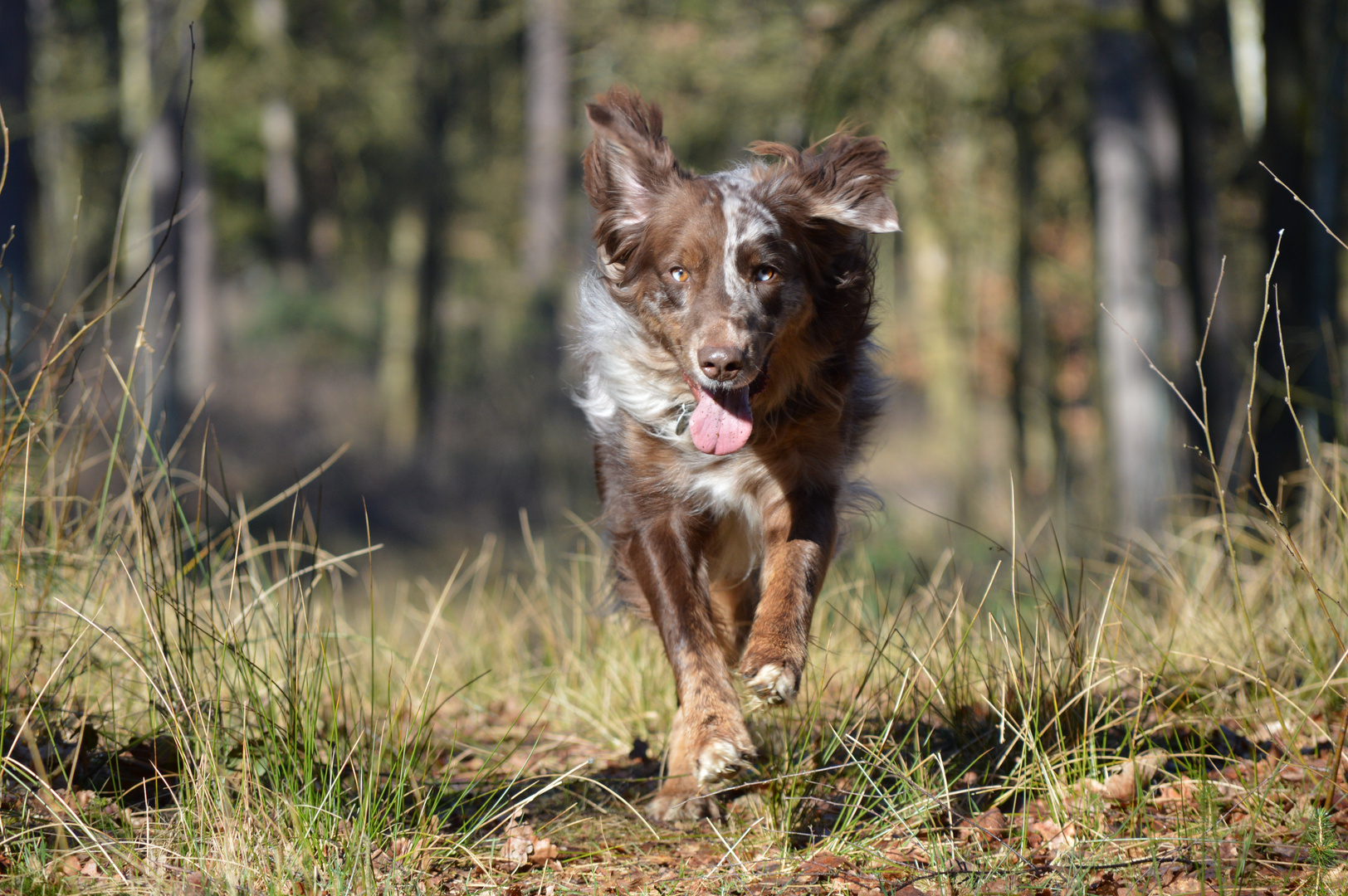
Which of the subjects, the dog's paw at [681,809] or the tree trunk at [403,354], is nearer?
the dog's paw at [681,809]

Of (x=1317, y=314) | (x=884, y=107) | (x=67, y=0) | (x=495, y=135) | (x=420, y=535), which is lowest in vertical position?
(x=420, y=535)

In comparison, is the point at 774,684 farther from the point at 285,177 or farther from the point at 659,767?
the point at 285,177

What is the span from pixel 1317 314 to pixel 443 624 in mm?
5010

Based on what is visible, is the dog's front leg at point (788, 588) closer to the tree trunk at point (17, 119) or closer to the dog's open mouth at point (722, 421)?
the dog's open mouth at point (722, 421)

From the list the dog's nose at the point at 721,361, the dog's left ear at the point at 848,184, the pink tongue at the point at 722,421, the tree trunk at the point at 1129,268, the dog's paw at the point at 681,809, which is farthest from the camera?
the tree trunk at the point at 1129,268

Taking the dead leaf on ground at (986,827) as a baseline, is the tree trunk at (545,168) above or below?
above

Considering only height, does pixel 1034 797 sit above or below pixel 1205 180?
below

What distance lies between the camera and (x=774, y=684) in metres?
2.90

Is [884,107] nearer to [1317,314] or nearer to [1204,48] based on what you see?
[1317,314]

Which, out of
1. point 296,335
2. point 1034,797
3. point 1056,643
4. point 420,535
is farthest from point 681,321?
point 296,335

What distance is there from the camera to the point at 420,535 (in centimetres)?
1592

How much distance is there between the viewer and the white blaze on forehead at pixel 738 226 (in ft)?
11.3

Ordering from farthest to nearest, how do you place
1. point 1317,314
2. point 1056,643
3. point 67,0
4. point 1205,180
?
point 67,0, point 1205,180, point 1317,314, point 1056,643

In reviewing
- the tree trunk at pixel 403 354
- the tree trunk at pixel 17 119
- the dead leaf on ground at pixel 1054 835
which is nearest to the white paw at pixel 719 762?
the dead leaf on ground at pixel 1054 835
